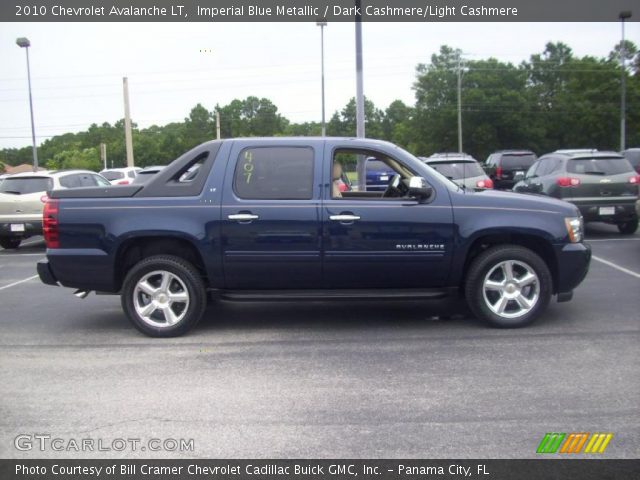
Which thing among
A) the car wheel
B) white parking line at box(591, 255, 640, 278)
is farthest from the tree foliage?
white parking line at box(591, 255, 640, 278)

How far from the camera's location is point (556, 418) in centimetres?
442

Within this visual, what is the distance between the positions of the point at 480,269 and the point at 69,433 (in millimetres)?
3900

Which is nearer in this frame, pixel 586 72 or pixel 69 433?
pixel 69 433

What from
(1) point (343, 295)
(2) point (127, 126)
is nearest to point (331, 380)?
(1) point (343, 295)

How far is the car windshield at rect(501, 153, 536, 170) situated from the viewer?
78.7ft

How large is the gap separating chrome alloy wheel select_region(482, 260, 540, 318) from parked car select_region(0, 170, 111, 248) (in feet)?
33.4

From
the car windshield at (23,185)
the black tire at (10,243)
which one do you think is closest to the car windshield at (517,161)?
the car windshield at (23,185)

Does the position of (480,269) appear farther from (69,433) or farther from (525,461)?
(69,433)

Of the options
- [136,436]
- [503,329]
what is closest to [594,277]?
[503,329]

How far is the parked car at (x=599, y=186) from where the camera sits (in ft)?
42.4

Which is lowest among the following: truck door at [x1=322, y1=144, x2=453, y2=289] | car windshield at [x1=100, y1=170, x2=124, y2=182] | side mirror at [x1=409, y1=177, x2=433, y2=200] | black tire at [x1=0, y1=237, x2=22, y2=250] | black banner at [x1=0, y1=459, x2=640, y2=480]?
black banner at [x1=0, y1=459, x2=640, y2=480]

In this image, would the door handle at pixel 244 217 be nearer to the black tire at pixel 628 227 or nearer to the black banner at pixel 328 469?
the black banner at pixel 328 469

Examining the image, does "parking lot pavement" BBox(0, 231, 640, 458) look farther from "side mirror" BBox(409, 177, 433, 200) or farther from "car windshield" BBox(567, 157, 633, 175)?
"car windshield" BBox(567, 157, 633, 175)

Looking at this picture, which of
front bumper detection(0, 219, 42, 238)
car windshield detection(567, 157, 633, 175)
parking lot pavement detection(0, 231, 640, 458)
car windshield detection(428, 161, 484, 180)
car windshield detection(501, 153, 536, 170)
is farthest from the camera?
car windshield detection(501, 153, 536, 170)
